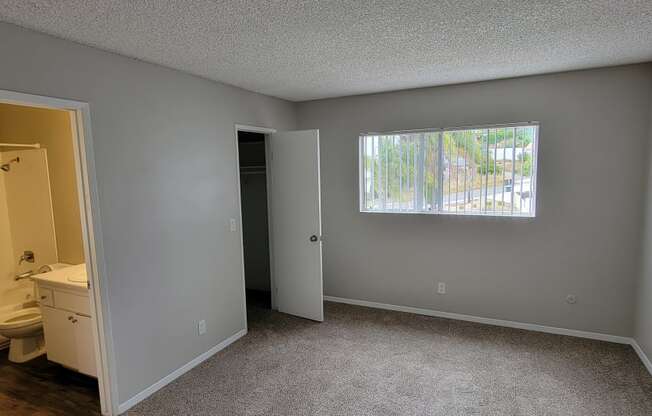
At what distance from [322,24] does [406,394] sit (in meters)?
2.49

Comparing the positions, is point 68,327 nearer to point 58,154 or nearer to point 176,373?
point 176,373

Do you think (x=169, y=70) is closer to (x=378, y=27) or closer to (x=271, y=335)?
(x=378, y=27)

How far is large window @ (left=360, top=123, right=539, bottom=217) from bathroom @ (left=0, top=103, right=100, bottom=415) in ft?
9.40

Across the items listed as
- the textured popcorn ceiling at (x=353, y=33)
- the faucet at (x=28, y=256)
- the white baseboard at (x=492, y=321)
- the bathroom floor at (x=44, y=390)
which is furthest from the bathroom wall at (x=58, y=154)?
the white baseboard at (x=492, y=321)

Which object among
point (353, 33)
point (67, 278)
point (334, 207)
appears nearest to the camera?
point (353, 33)

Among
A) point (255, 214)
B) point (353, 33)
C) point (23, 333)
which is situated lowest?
point (23, 333)

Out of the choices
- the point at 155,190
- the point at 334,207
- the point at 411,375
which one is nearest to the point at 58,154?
the point at 155,190

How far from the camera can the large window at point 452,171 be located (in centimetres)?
342

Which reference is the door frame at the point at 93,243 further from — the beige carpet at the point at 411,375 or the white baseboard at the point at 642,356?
the white baseboard at the point at 642,356

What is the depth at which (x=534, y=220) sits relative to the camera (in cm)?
341

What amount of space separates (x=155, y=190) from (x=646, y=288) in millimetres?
3912

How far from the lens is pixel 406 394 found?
8.54 ft

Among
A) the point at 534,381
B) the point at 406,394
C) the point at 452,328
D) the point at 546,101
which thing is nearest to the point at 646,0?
the point at 546,101

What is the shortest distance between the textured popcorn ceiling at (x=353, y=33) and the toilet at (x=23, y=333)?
7.92ft
